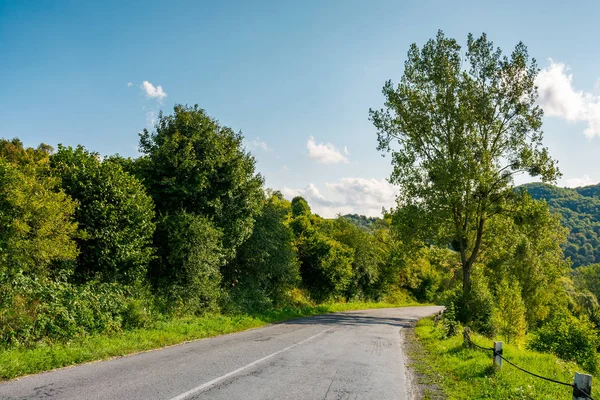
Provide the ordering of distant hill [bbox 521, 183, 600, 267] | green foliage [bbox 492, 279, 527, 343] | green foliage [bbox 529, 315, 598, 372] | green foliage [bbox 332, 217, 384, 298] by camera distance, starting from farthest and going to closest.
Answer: distant hill [bbox 521, 183, 600, 267], green foliage [bbox 332, 217, 384, 298], green foliage [bbox 492, 279, 527, 343], green foliage [bbox 529, 315, 598, 372]

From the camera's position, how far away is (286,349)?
41.8 ft

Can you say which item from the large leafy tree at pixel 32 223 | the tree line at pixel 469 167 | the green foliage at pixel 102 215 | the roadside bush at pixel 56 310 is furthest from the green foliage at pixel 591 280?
the large leafy tree at pixel 32 223

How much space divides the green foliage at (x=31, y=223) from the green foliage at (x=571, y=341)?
22.1 m

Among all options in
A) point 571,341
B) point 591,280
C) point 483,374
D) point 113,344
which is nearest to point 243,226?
point 113,344

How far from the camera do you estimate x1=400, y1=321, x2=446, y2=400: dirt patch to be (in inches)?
340

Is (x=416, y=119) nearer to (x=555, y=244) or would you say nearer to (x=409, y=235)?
(x=409, y=235)

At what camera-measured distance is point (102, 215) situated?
44.6 feet

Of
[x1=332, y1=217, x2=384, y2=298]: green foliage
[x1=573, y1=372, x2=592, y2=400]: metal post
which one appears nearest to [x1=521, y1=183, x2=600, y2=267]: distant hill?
[x1=332, y1=217, x2=384, y2=298]: green foliage

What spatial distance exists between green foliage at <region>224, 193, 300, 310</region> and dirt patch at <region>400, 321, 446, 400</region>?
10436 mm

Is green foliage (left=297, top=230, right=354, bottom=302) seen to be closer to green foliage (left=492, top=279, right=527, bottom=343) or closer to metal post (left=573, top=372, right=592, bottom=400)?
green foliage (left=492, top=279, right=527, bottom=343)

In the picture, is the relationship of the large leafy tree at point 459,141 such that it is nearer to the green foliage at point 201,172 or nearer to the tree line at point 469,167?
the tree line at point 469,167

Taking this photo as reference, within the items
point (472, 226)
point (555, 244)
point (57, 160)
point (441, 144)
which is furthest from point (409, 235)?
point (57, 160)

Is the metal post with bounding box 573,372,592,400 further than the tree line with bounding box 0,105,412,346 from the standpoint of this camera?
No

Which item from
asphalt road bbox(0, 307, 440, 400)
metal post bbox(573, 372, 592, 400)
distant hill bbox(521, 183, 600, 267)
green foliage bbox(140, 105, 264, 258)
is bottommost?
asphalt road bbox(0, 307, 440, 400)
